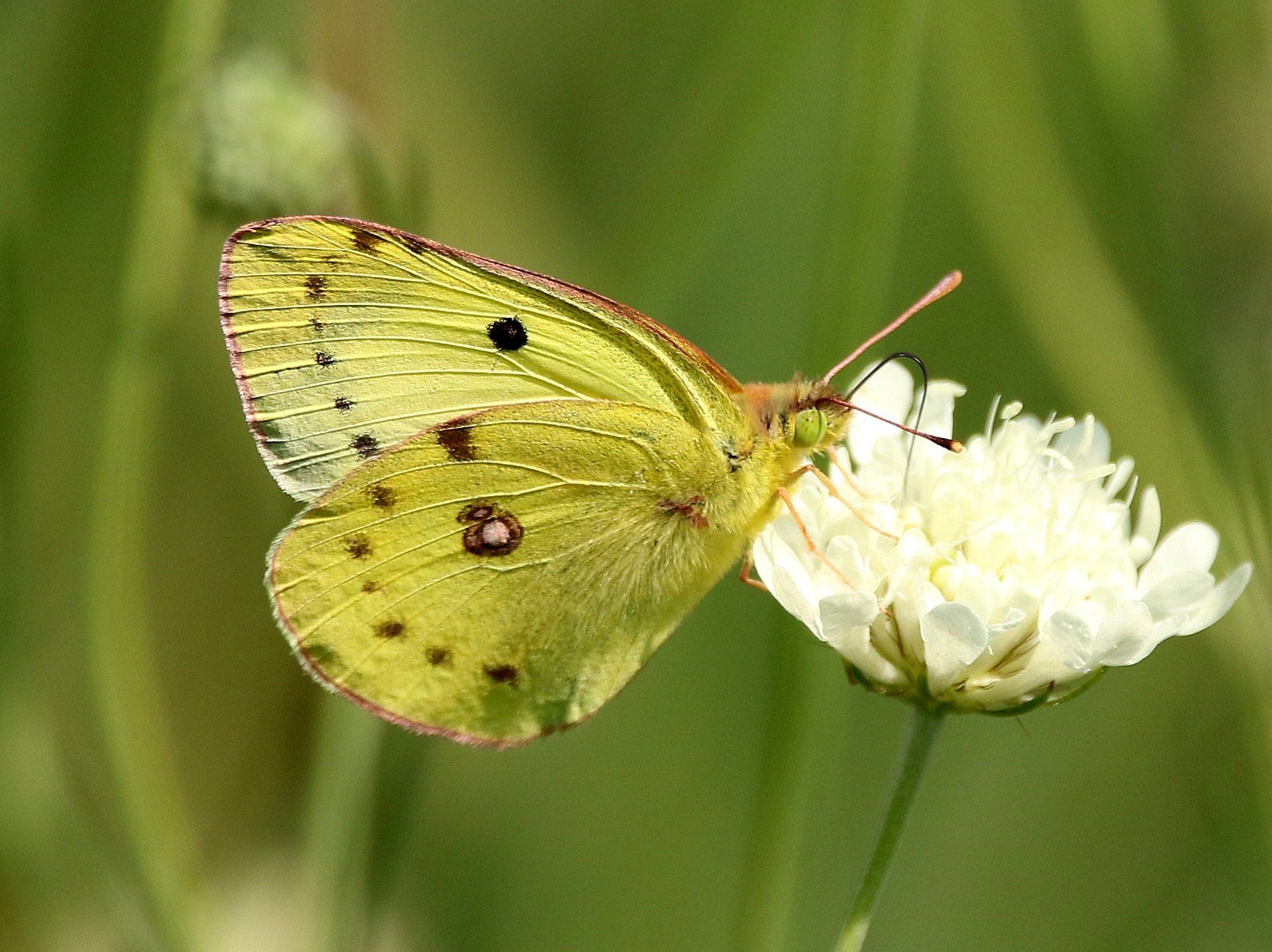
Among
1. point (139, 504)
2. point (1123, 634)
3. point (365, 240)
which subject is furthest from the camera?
point (139, 504)

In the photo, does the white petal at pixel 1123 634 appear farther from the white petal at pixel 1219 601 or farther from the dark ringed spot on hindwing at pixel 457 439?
the dark ringed spot on hindwing at pixel 457 439

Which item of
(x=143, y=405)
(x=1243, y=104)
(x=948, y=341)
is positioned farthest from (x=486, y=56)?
(x=1243, y=104)

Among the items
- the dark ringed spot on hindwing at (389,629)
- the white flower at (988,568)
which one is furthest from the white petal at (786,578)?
the dark ringed spot on hindwing at (389,629)

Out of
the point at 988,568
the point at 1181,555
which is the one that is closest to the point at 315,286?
the point at 988,568

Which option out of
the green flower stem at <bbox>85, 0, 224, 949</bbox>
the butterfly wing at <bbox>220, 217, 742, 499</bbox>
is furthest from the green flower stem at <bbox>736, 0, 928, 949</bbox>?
the green flower stem at <bbox>85, 0, 224, 949</bbox>

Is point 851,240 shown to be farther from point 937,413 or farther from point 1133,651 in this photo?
point 1133,651
